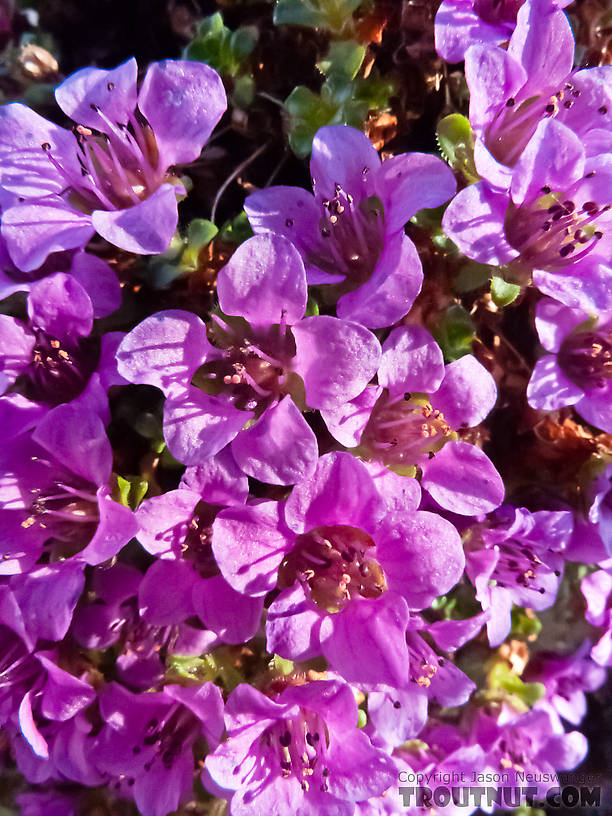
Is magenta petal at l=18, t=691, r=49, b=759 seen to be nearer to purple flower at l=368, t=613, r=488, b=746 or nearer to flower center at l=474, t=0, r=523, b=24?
purple flower at l=368, t=613, r=488, b=746

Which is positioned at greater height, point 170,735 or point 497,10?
point 497,10

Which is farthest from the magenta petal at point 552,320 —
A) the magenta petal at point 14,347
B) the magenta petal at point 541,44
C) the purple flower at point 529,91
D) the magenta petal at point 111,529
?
the magenta petal at point 14,347

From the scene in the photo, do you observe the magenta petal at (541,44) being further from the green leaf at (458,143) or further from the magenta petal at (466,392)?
the magenta petal at (466,392)

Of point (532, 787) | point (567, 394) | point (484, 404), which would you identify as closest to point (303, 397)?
point (484, 404)

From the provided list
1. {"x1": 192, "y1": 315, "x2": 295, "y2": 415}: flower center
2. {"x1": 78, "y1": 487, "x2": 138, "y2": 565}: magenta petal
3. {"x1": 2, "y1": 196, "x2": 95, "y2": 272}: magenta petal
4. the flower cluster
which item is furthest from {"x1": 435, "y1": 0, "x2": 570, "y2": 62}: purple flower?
{"x1": 78, "y1": 487, "x2": 138, "y2": 565}: magenta petal

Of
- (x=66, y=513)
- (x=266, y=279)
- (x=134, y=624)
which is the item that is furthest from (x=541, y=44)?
(x=134, y=624)

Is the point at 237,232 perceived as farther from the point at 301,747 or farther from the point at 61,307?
the point at 301,747
